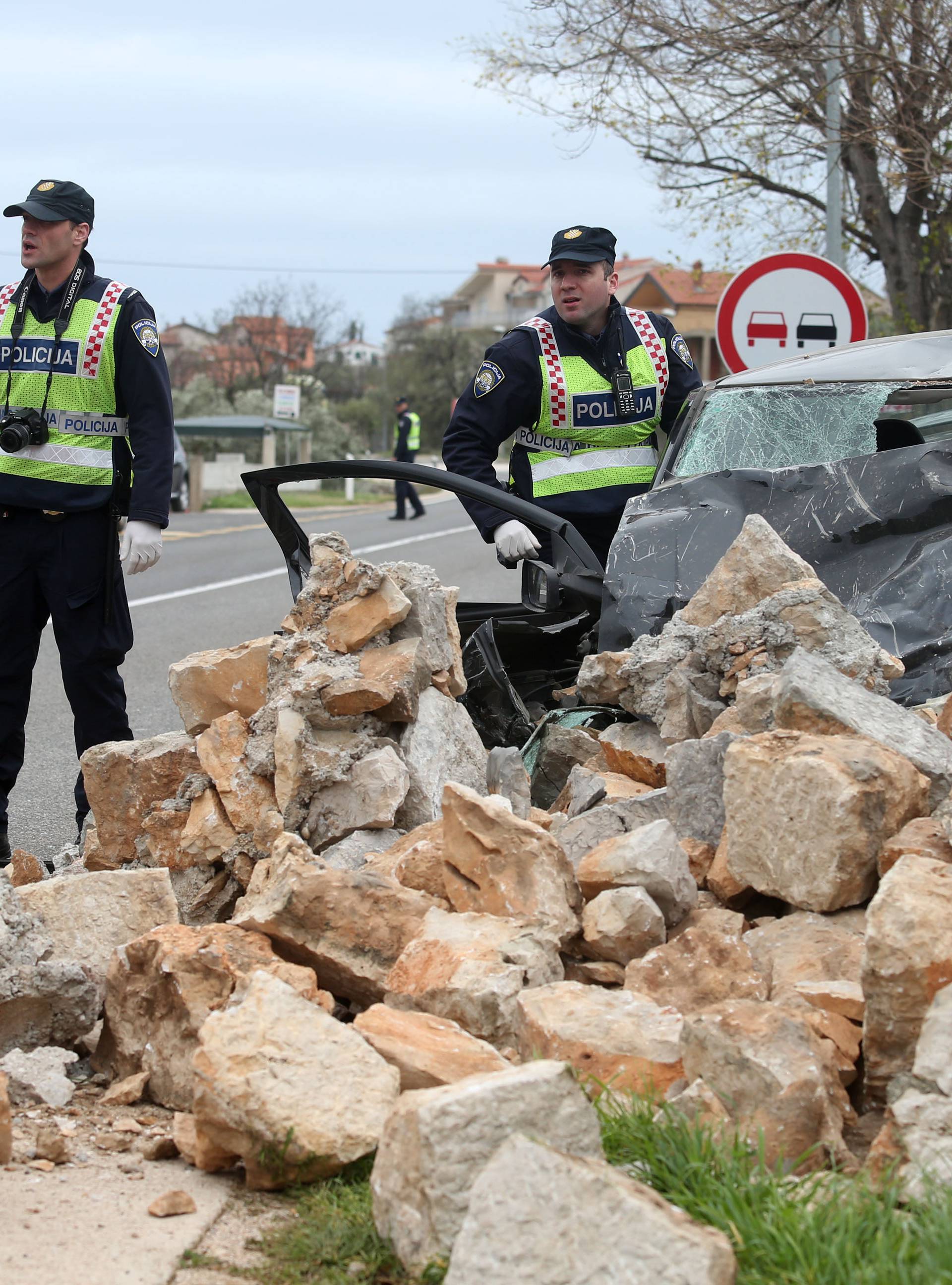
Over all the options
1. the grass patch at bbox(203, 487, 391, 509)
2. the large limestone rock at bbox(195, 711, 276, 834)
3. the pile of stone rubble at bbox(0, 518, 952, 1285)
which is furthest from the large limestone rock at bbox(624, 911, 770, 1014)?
the grass patch at bbox(203, 487, 391, 509)

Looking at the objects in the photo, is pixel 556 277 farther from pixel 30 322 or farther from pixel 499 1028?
pixel 499 1028

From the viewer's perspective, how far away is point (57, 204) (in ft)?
15.8

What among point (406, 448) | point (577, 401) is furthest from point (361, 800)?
point (406, 448)

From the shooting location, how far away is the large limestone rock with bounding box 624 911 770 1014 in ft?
9.40

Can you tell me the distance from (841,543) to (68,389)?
2573mm

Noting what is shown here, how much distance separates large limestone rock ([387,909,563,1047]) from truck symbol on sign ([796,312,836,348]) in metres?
7.32

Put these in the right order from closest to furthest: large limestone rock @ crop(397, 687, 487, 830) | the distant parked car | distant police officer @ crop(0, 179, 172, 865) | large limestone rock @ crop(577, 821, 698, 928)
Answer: large limestone rock @ crop(577, 821, 698, 928), large limestone rock @ crop(397, 687, 487, 830), distant police officer @ crop(0, 179, 172, 865), the distant parked car

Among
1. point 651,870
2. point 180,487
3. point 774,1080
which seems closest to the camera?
point 774,1080

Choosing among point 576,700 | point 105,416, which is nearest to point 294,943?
point 576,700

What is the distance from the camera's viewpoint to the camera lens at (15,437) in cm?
478

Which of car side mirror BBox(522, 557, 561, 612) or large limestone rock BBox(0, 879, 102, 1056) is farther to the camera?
car side mirror BBox(522, 557, 561, 612)

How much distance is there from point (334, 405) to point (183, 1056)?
248 ft

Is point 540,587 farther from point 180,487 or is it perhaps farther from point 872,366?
point 180,487

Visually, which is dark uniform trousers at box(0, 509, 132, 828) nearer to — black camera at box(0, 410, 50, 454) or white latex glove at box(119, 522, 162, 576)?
white latex glove at box(119, 522, 162, 576)
